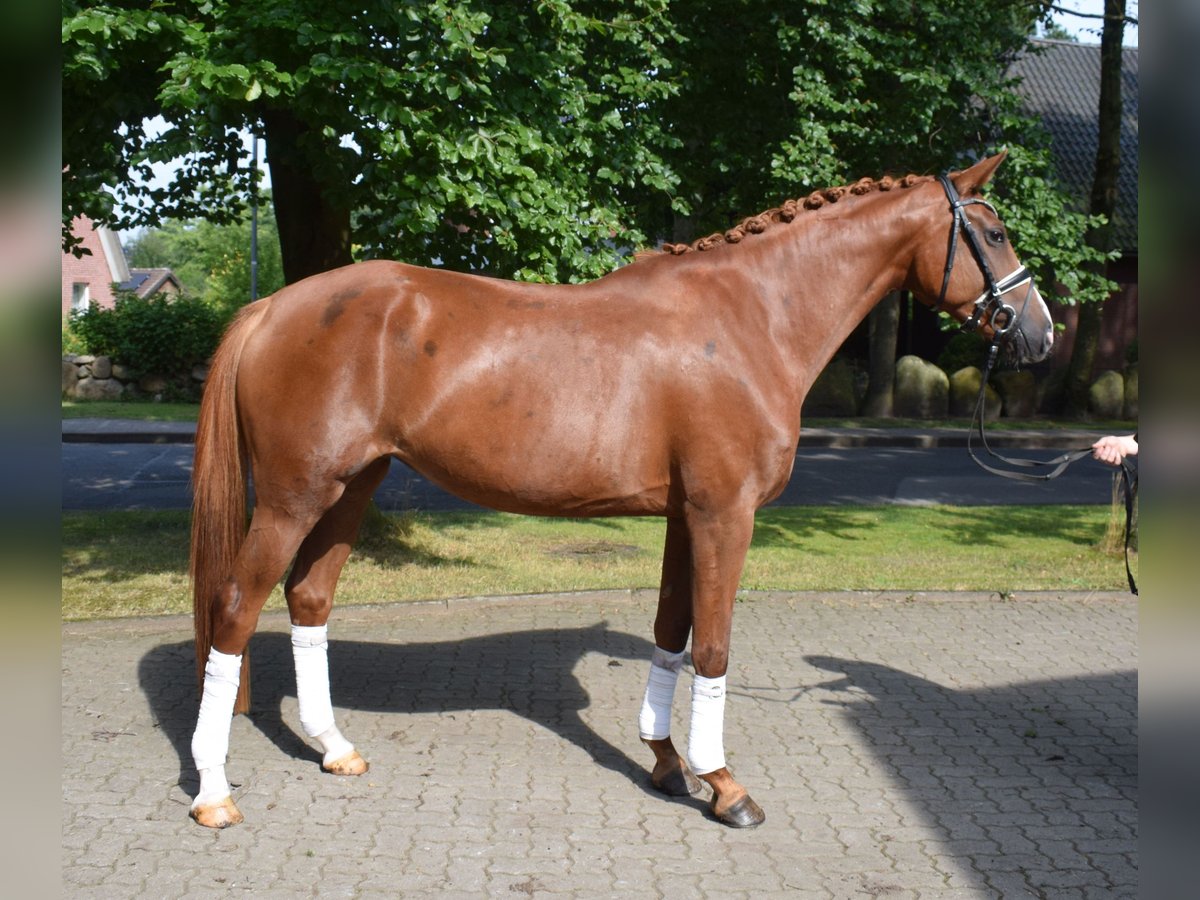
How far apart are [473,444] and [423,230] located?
246 centimetres

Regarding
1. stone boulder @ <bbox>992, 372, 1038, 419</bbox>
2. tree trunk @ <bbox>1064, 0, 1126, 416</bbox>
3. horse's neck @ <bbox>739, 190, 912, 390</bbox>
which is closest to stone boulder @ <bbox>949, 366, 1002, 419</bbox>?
stone boulder @ <bbox>992, 372, 1038, 419</bbox>

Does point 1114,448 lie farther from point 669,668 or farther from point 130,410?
point 130,410

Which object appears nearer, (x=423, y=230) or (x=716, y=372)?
(x=716, y=372)

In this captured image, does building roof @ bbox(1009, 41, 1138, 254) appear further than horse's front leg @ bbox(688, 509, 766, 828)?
Yes

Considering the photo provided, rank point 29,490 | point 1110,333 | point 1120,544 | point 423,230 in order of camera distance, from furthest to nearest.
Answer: point 1110,333 → point 1120,544 → point 423,230 → point 29,490

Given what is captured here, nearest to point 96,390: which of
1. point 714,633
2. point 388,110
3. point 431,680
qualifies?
point 388,110

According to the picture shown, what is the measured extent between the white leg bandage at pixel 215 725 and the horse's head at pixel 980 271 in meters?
3.30

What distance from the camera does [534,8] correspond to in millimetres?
7434

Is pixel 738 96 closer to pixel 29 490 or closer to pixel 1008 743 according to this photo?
pixel 1008 743

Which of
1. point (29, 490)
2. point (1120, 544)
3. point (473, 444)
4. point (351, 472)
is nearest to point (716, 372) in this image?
point (473, 444)

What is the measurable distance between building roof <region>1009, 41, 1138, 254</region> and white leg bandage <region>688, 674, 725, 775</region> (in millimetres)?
21956

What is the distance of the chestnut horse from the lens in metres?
4.28

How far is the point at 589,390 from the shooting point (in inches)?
168

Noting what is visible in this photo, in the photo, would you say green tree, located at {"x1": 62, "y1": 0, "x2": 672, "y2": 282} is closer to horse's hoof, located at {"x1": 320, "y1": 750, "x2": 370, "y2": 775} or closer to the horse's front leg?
the horse's front leg
